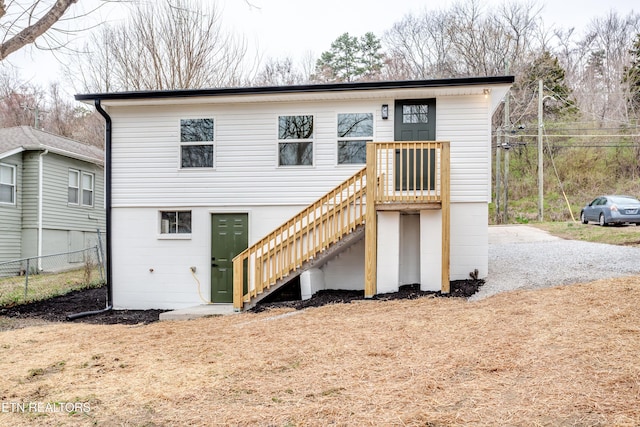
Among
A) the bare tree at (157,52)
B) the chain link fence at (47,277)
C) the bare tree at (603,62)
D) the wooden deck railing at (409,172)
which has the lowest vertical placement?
the chain link fence at (47,277)

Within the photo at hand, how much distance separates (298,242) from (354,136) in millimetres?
2688

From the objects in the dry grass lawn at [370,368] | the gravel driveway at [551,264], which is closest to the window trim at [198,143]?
the dry grass lawn at [370,368]

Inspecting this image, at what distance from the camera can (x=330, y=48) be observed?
33.1m

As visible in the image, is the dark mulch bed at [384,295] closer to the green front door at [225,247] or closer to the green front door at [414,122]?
the green front door at [225,247]

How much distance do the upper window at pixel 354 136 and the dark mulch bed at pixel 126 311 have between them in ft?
9.44

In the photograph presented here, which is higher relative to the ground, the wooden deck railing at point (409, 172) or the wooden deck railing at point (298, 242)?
the wooden deck railing at point (409, 172)

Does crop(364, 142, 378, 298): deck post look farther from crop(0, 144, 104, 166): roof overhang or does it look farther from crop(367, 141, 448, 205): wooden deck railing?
crop(0, 144, 104, 166): roof overhang

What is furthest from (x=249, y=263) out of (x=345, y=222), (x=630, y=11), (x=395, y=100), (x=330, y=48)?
(x=630, y=11)

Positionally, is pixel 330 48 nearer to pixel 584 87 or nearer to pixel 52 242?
pixel 584 87

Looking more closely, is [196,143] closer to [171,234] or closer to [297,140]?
[171,234]

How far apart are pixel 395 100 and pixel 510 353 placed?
6.73 m

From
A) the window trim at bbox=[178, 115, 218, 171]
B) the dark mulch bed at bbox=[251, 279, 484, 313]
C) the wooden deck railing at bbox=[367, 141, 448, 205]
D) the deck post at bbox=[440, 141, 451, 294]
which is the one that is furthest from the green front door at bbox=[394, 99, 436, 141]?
the window trim at bbox=[178, 115, 218, 171]

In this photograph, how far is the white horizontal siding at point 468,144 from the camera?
1014 cm

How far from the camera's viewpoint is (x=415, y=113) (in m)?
10.5
